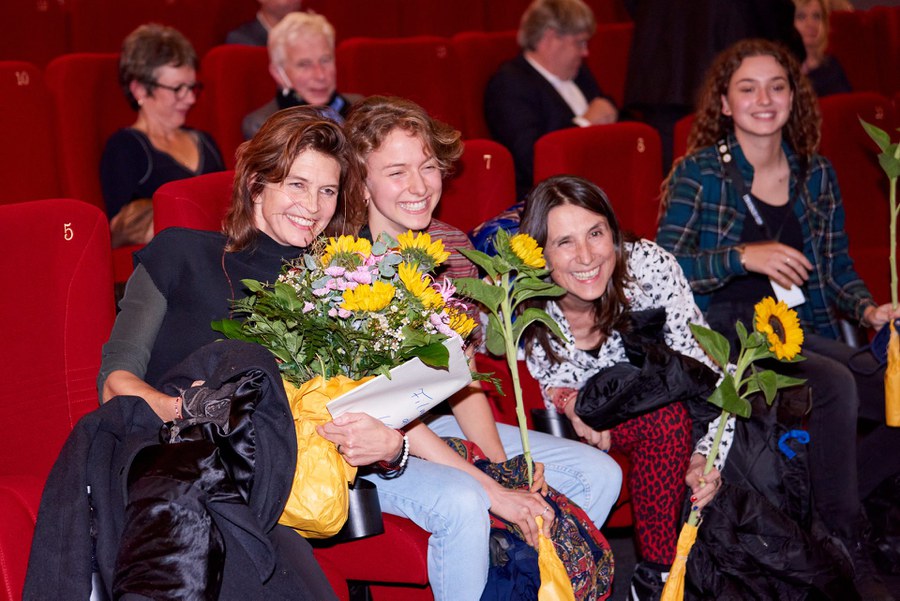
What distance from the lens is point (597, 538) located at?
6.93 feet

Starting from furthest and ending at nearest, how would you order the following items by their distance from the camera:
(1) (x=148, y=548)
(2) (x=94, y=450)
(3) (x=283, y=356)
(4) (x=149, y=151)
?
(4) (x=149, y=151) < (3) (x=283, y=356) < (2) (x=94, y=450) < (1) (x=148, y=548)

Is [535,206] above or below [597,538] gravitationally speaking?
above

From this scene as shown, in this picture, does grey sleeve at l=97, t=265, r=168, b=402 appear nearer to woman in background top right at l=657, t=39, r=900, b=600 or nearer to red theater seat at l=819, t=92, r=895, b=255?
woman in background top right at l=657, t=39, r=900, b=600

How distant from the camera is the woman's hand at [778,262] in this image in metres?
2.68

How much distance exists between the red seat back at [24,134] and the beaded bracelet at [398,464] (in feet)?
5.58

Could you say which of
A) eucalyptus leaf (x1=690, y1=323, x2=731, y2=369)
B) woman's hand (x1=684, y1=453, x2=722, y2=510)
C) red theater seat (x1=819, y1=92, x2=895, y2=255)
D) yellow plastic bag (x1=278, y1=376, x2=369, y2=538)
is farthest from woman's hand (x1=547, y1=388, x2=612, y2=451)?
red theater seat (x1=819, y1=92, x2=895, y2=255)

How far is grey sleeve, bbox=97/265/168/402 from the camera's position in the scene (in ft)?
6.33

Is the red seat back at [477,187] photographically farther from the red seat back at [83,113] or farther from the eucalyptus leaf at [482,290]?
the red seat back at [83,113]

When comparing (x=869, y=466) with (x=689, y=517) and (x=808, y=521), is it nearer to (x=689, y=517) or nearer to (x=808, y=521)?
(x=808, y=521)

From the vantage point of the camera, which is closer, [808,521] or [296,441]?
[296,441]

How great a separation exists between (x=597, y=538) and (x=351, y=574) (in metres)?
0.50

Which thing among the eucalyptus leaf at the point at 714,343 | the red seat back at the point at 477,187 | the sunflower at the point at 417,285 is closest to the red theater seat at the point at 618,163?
the red seat back at the point at 477,187

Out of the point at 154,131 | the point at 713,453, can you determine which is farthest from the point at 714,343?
the point at 154,131

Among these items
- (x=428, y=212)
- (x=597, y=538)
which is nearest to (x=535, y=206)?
(x=428, y=212)
